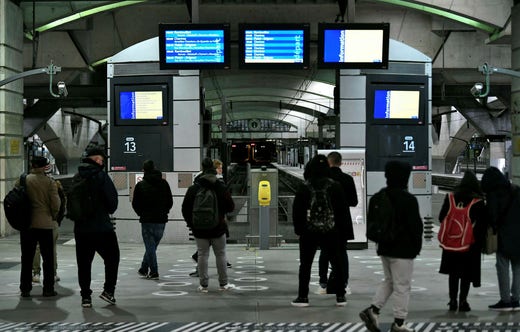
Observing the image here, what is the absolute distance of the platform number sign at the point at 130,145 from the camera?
16.4 meters

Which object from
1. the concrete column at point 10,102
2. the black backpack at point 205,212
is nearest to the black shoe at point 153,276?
the black backpack at point 205,212

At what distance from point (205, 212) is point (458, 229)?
9.91 feet

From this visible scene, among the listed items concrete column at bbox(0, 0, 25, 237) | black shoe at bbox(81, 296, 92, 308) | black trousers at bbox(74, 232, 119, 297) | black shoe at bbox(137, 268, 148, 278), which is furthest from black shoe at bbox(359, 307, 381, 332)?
concrete column at bbox(0, 0, 25, 237)

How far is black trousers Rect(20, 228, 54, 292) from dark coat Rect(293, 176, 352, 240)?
3.18m

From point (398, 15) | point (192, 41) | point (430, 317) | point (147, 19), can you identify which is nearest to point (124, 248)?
point (192, 41)

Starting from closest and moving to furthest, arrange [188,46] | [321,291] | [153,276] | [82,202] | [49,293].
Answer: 1. [82,202]
2. [49,293]
3. [321,291]
4. [153,276]
5. [188,46]

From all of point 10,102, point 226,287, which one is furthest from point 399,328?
point 10,102

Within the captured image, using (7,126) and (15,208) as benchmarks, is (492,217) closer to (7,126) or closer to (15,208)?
(15,208)

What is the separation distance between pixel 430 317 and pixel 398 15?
18995 millimetres

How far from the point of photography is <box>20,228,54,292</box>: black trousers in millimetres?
8992

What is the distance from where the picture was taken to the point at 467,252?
7.84 metres

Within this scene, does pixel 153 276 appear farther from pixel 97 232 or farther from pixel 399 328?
pixel 399 328

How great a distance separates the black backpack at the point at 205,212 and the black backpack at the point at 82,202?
1.29 meters

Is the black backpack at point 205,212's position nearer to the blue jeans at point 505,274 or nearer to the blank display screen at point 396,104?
the blue jeans at point 505,274
